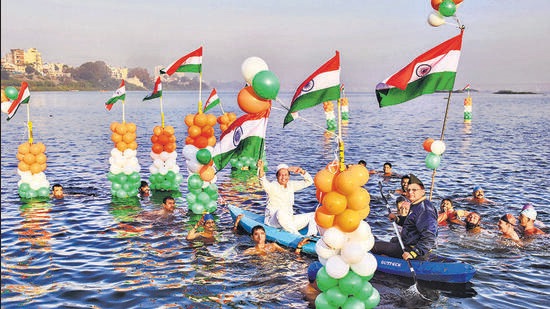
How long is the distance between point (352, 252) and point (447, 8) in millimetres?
7044

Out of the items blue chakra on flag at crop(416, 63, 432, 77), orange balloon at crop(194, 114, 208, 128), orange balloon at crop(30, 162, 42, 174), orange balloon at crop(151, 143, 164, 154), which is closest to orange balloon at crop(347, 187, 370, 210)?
blue chakra on flag at crop(416, 63, 432, 77)

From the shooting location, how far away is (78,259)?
12711mm

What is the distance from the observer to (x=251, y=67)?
8.41 meters

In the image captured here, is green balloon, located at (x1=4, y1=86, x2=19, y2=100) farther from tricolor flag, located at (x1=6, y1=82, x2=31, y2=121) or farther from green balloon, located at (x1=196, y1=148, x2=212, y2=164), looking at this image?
green balloon, located at (x1=196, y1=148, x2=212, y2=164)

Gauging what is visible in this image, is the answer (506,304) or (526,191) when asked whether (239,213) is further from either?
(526,191)

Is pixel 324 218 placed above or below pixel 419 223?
above

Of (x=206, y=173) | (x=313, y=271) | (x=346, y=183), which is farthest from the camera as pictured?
(x=206, y=173)

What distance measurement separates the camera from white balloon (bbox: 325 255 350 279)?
24.4 ft

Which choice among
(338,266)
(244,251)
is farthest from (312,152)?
(338,266)

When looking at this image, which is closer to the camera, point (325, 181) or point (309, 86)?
point (325, 181)

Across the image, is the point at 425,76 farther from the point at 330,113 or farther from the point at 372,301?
the point at 330,113

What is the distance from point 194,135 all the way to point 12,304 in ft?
25.5

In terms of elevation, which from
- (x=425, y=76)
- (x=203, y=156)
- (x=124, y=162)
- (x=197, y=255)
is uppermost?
(x=425, y=76)

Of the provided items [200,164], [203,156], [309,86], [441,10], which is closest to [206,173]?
[200,164]
